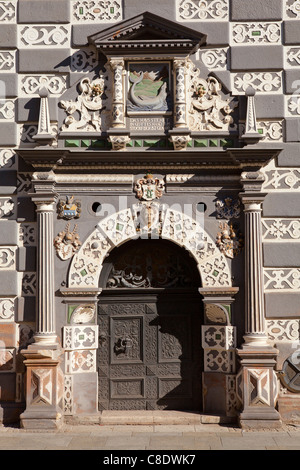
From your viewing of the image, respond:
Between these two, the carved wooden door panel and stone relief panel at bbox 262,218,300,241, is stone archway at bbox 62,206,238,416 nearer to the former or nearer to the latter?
the carved wooden door panel

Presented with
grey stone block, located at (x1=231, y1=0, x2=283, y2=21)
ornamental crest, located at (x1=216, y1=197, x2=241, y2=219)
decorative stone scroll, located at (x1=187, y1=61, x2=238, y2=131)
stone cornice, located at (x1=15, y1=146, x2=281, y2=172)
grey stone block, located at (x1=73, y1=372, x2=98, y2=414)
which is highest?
grey stone block, located at (x1=231, y1=0, x2=283, y2=21)

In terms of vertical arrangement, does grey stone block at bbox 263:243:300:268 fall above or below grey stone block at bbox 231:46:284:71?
below

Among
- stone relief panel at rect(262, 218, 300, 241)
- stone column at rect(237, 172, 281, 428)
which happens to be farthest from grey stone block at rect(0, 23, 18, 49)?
stone relief panel at rect(262, 218, 300, 241)

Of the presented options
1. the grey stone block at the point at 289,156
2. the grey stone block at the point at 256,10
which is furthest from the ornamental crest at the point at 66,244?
the grey stone block at the point at 256,10

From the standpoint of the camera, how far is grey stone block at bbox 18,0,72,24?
11.2m

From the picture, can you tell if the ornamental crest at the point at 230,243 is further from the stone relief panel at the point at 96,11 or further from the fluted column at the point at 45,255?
the stone relief panel at the point at 96,11

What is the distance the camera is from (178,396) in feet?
36.9

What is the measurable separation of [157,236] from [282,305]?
2420mm

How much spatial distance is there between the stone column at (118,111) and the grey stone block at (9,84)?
1708 mm

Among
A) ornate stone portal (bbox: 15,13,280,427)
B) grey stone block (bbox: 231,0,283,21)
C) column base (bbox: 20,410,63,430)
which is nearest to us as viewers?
column base (bbox: 20,410,63,430)

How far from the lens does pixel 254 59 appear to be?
11.2m

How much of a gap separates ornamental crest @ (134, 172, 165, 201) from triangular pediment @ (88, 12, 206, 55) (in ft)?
7.17

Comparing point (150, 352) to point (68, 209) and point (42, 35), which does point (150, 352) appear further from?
point (42, 35)

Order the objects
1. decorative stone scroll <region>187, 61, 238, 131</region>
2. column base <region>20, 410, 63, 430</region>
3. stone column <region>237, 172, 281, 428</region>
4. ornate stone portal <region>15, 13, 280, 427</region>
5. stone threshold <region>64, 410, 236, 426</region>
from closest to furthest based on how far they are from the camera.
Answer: column base <region>20, 410, 63, 430</region>
stone column <region>237, 172, 281, 428</region>
stone threshold <region>64, 410, 236, 426</region>
ornate stone portal <region>15, 13, 280, 427</region>
decorative stone scroll <region>187, 61, 238, 131</region>
